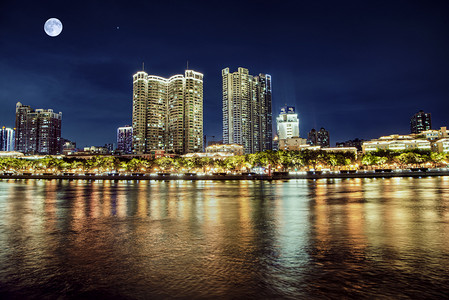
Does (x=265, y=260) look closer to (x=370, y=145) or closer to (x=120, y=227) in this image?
(x=120, y=227)

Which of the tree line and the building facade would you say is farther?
the building facade

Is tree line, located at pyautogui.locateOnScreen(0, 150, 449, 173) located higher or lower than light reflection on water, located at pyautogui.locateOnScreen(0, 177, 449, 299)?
higher

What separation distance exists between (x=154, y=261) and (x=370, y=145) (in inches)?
7147

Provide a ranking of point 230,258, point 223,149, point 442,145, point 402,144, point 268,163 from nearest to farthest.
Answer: point 230,258
point 268,163
point 442,145
point 402,144
point 223,149

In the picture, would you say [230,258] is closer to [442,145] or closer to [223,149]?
[223,149]

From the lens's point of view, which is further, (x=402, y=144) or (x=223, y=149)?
(x=223, y=149)

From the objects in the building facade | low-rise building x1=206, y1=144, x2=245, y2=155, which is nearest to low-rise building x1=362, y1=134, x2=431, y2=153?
the building facade

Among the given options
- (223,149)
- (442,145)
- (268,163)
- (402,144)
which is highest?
(223,149)

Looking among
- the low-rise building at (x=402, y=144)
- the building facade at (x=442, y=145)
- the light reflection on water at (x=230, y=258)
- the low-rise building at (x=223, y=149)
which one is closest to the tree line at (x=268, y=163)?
the low-rise building at (x=402, y=144)

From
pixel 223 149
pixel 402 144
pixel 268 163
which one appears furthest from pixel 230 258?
pixel 402 144

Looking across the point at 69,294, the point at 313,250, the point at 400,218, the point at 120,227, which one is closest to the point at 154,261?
the point at 69,294

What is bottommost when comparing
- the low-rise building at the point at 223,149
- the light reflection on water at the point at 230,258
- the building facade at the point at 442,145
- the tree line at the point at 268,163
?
the light reflection on water at the point at 230,258

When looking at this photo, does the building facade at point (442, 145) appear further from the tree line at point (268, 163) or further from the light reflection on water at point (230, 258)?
the light reflection on water at point (230, 258)

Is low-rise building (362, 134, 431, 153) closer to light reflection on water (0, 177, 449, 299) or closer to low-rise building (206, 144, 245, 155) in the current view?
low-rise building (206, 144, 245, 155)
